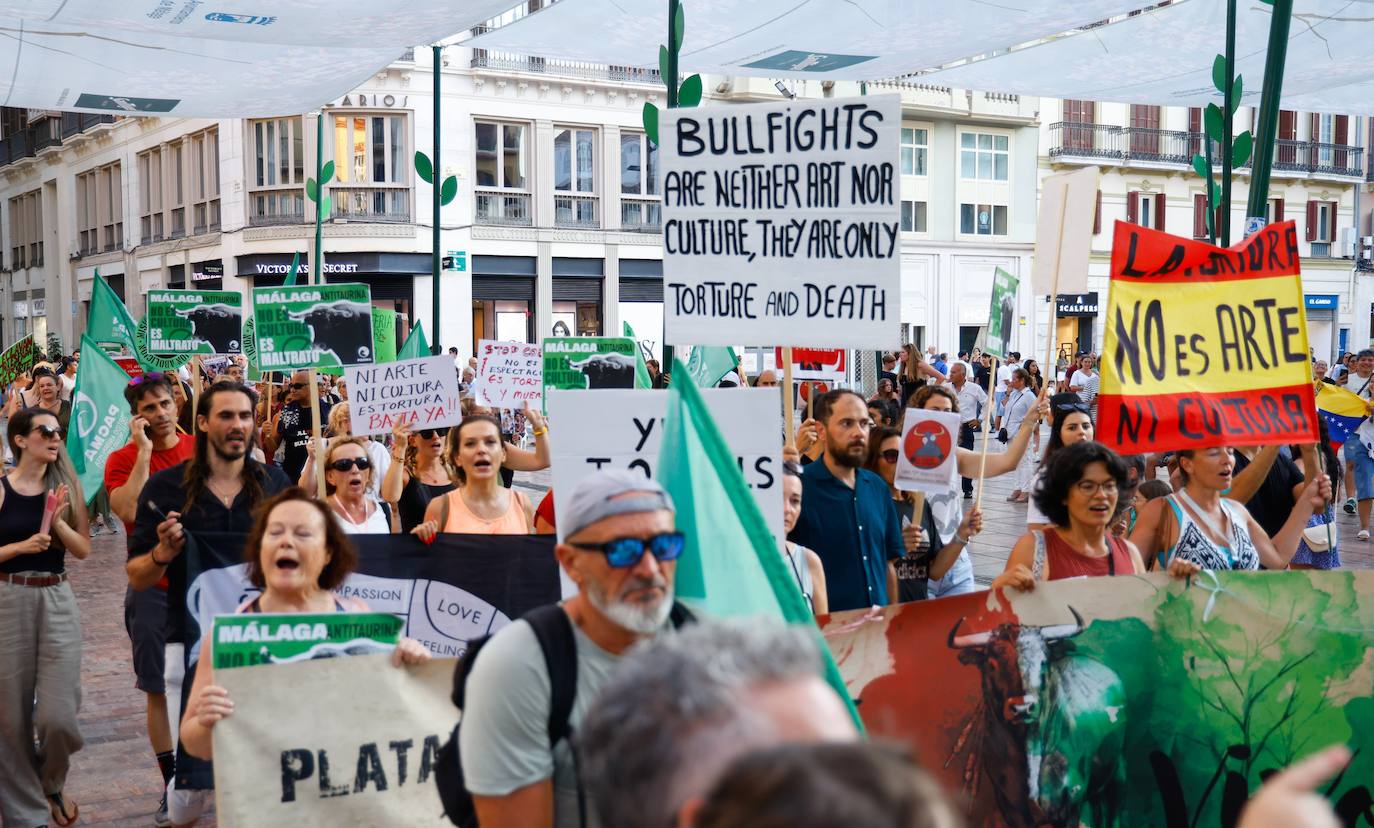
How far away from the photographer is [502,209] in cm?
3550

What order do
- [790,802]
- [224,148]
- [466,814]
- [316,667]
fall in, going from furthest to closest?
[224,148]
[316,667]
[466,814]
[790,802]

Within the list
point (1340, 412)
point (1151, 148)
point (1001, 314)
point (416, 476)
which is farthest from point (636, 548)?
point (1151, 148)

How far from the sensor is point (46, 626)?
18.6ft

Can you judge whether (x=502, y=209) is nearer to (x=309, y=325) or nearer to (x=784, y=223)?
(x=309, y=325)

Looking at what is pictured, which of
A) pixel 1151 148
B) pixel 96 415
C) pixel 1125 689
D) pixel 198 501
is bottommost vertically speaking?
pixel 1125 689

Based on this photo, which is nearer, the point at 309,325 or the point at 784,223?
the point at 784,223

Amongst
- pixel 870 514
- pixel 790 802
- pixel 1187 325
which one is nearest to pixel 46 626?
pixel 870 514

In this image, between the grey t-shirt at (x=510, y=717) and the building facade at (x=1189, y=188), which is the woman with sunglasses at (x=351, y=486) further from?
the building facade at (x=1189, y=188)

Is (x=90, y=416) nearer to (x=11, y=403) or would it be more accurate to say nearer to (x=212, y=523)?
(x=212, y=523)

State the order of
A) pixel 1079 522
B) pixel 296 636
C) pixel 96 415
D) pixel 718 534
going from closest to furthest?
1. pixel 718 534
2. pixel 296 636
3. pixel 1079 522
4. pixel 96 415

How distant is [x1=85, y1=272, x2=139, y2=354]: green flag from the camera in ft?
44.9

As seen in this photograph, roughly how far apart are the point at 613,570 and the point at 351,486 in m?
3.86

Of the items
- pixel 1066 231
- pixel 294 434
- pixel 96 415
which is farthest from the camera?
pixel 294 434

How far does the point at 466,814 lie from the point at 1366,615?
3009 millimetres
